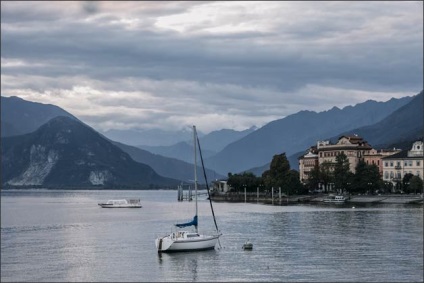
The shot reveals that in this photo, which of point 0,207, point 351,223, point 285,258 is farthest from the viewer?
point 351,223

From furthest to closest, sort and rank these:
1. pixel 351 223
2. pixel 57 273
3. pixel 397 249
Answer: pixel 351 223, pixel 397 249, pixel 57 273

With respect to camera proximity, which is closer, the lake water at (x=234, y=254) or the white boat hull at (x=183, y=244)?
the lake water at (x=234, y=254)

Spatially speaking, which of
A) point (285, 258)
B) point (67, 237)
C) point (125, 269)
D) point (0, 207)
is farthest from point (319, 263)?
point (67, 237)

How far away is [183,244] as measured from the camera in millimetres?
84188

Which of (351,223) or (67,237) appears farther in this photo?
(351,223)

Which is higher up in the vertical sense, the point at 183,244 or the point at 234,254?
the point at 183,244

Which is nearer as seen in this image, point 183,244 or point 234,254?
point 234,254

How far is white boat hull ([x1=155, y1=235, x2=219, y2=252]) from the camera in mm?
83688

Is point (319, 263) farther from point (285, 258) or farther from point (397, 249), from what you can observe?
point (397, 249)

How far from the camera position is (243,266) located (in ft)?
242

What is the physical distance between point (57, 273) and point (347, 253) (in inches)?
1115

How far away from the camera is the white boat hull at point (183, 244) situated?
83.7 m

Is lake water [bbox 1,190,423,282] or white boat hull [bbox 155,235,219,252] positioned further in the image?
white boat hull [bbox 155,235,219,252]

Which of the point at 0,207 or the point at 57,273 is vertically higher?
the point at 0,207
